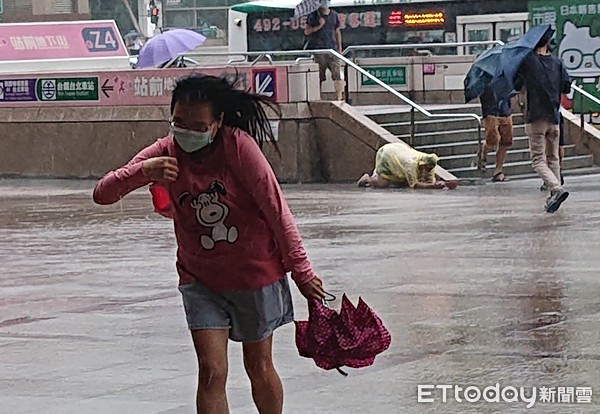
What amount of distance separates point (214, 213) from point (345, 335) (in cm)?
68

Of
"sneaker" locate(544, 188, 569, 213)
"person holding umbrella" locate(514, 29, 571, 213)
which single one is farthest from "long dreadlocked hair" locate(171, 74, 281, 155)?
"person holding umbrella" locate(514, 29, 571, 213)

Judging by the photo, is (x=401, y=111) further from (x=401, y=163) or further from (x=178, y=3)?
(x=178, y=3)

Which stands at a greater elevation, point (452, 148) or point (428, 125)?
point (428, 125)

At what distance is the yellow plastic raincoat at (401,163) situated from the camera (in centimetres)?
1945

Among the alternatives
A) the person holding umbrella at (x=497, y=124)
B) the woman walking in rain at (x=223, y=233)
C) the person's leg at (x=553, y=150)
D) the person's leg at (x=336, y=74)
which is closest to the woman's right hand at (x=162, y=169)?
the woman walking in rain at (x=223, y=233)

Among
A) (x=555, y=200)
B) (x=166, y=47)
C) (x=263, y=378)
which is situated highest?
(x=166, y=47)

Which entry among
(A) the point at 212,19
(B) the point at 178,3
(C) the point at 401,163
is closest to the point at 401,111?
(C) the point at 401,163

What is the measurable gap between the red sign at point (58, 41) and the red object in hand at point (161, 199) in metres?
21.5

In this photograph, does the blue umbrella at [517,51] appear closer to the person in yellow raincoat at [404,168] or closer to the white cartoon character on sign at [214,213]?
the person in yellow raincoat at [404,168]

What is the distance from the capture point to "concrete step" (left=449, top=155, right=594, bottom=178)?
21406mm

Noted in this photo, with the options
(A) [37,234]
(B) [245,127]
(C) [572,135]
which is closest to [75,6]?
(C) [572,135]

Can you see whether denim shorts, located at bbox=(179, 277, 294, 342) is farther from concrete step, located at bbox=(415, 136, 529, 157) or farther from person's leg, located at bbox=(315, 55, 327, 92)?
person's leg, located at bbox=(315, 55, 327, 92)

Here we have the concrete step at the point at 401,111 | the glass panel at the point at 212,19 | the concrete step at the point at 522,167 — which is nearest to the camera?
the concrete step at the point at 522,167

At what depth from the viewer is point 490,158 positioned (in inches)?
882
